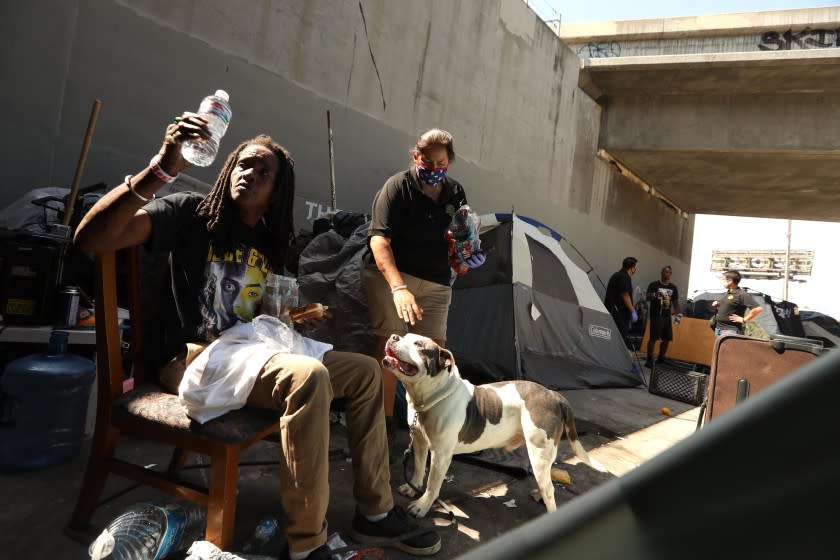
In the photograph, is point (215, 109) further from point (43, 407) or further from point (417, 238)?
point (43, 407)

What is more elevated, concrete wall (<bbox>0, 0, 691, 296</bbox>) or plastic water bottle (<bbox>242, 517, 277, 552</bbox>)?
concrete wall (<bbox>0, 0, 691, 296</bbox>)

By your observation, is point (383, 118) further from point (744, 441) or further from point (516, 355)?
point (744, 441)

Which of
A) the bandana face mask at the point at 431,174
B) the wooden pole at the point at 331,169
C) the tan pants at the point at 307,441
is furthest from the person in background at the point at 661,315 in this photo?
the tan pants at the point at 307,441

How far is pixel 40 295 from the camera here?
7.60ft

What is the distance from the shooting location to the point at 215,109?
1.44 meters

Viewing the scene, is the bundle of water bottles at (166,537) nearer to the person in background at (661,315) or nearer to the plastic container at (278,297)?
the plastic container at (278,297)

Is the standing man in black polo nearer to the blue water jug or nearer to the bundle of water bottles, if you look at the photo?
the bundle of water bottles

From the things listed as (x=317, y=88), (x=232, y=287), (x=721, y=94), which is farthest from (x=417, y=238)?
(x=721, y=94)

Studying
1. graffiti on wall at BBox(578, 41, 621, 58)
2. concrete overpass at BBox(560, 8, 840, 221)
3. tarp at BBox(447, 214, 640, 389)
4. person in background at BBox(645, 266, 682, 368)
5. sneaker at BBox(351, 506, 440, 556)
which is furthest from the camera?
graffiti on wall at BBox(578, 41, 621, 58)

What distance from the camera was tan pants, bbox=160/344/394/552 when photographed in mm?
1338

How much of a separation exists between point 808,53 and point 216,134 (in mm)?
9858

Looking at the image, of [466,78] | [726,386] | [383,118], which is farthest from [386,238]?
[466,78]

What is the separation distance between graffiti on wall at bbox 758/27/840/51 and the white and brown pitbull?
35.9 feet

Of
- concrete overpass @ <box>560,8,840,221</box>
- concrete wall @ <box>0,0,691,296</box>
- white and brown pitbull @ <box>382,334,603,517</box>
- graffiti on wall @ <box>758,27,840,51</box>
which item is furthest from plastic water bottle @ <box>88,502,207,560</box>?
graffiti on wall @ <box>758,27,840,51</box>
